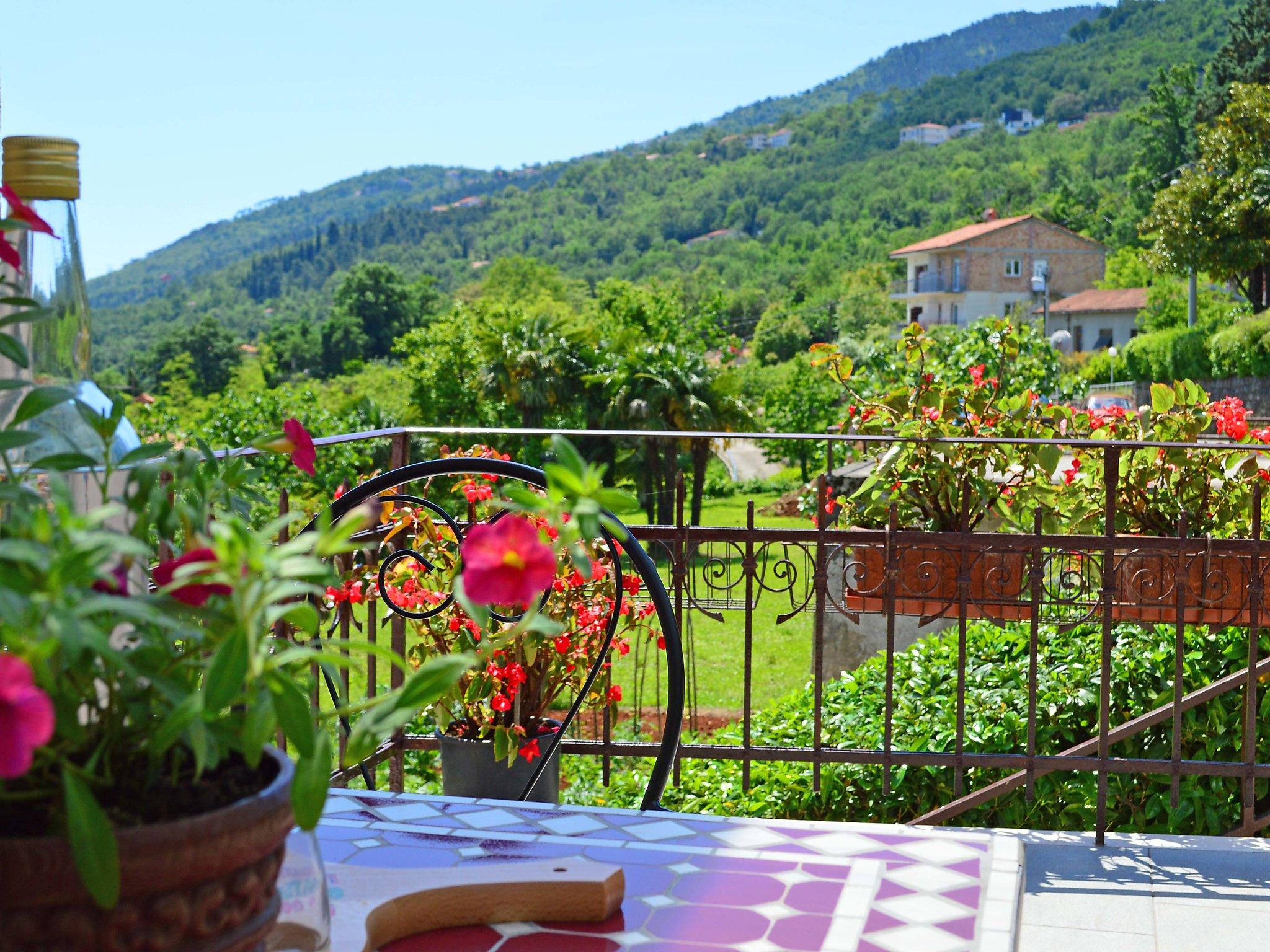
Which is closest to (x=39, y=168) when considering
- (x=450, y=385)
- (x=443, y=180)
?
(x=450, y=385)

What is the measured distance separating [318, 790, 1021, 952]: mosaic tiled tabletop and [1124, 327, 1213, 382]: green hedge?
2522 centimetres

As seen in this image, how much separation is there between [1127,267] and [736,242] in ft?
74.0

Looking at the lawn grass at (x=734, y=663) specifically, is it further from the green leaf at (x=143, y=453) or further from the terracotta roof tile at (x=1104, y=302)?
the terracotta roof tile at (x=1104, y=302)

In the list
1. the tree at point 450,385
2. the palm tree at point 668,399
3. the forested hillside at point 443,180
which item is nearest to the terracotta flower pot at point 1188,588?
the palm tree at point 668,399

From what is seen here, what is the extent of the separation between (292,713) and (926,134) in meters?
75.5

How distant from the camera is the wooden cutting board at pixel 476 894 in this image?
1.01 m

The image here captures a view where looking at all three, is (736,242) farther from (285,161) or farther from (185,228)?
(185,228)

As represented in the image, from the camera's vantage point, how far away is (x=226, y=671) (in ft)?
1.59

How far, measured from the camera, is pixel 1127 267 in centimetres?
4784

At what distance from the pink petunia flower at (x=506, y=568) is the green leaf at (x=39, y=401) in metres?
0.25

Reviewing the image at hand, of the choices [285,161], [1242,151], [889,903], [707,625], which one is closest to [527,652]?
[889,903]

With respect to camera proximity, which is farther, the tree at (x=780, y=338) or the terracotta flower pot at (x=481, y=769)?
the tree at (x=780, y=338)

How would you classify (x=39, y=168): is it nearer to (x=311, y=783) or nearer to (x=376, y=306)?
(x=311, y=783)

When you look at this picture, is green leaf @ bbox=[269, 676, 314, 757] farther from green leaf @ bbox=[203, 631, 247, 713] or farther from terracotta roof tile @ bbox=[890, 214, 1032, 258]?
terracotta roof tile @ bbox=[890, 214, 1032, 258]
